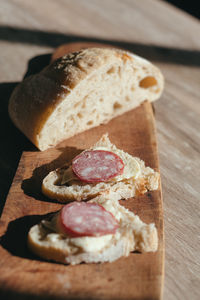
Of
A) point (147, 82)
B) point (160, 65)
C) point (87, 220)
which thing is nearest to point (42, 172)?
point (87, 220)

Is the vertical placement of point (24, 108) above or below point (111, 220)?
below

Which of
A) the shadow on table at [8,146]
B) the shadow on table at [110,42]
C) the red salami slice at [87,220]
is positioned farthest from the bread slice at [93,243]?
the shadow on table at [110,42]

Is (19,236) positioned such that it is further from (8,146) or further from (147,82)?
(147,82)

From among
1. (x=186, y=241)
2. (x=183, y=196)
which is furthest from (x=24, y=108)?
(x=186, y=241)

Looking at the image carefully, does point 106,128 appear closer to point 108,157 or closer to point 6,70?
point 108,157

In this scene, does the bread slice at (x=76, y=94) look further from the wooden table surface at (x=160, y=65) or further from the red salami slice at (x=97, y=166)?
the red salami slice at (x=97, y=166)
